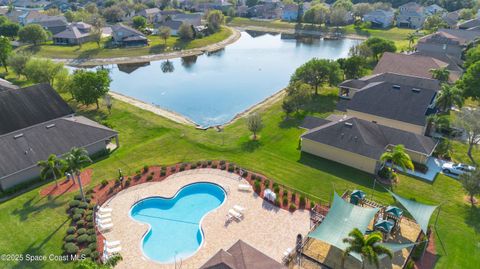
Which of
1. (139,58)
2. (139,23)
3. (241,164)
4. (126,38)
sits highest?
(139,23)

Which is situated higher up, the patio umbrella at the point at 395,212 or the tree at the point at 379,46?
the tree at the point at 379,46

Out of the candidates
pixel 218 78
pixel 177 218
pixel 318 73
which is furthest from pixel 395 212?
pixel 218 78

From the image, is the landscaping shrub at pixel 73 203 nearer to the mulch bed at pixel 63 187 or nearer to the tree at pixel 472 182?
the mulch bed at pixel 63 187

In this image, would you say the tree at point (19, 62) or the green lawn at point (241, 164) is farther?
the tree at point (19, 62)

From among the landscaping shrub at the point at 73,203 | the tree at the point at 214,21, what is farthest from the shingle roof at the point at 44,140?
the tree at the point at 214,21

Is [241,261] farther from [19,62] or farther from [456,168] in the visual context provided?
[19,62]

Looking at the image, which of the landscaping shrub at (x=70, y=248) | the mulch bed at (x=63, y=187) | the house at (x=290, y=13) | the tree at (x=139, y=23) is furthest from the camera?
the house at (x=290, y=13)

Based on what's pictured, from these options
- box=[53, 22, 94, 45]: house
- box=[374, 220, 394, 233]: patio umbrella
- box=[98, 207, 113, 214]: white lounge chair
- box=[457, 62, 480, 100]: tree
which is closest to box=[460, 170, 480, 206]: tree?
box=[374, 220, 394, 233]: patio umbrella
